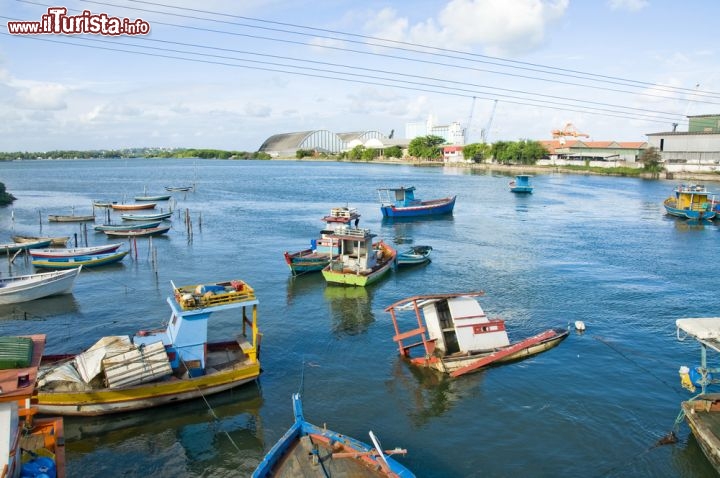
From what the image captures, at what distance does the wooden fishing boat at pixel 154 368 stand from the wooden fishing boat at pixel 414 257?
2079cm

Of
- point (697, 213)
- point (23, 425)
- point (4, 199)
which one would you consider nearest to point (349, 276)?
point (23, 425)

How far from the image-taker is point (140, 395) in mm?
17797

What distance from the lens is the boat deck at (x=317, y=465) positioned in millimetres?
13117

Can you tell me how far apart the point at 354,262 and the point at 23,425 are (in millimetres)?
23081

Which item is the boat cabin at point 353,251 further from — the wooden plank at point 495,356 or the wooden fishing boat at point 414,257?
the wooden plank at point 495,356

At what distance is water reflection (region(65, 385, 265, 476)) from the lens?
15.8 metres

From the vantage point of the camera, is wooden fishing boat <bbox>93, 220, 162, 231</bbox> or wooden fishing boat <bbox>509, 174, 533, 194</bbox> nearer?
wooden fishing boat <bbox>93, 220, 162, 231</bbox>

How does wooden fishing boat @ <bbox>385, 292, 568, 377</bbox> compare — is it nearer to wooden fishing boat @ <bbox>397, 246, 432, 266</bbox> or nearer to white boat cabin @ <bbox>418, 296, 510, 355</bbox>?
white boat cabin @ <bbox>418, 296, 510, 355</bbox>

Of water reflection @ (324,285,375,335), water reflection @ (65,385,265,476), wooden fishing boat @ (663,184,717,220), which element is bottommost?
water reflection @ (65,385,265,476)

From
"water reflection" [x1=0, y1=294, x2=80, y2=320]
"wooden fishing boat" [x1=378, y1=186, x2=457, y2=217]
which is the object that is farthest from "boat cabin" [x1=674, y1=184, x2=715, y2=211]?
"water reflection" [x1=0, y1=294, x2=80, y2=320]

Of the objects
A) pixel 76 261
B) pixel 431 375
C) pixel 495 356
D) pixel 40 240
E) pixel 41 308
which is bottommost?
pixel 41 308

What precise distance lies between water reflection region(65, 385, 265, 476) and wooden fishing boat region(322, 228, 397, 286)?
14.9m

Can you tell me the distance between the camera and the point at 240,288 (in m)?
20.8

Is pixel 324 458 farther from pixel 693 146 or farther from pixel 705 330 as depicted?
pixel 693 146
